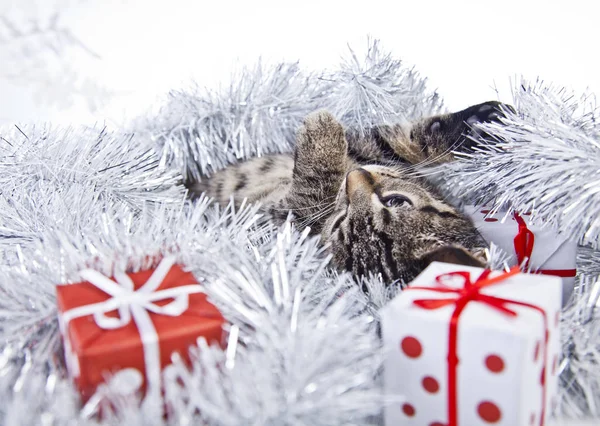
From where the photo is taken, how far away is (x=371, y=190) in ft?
3.01

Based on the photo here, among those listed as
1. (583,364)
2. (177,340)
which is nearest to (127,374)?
(177,340)

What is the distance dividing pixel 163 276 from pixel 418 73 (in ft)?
2.78

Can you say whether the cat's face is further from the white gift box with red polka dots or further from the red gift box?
the red gift box

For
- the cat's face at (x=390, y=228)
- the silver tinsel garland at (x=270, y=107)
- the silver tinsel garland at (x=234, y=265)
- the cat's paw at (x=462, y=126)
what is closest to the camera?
the silver tinsel garland at (x=234, y=265)

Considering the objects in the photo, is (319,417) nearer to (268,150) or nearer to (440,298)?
(440,298)

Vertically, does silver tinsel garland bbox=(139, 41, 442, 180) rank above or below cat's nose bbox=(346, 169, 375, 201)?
above

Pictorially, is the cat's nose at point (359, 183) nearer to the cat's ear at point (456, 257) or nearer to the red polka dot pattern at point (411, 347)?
the cat's ear at point (456, 257)

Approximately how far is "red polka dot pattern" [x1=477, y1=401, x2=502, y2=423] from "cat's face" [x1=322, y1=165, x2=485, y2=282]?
22 centimetres

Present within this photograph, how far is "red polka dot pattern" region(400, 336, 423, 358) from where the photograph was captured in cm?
53

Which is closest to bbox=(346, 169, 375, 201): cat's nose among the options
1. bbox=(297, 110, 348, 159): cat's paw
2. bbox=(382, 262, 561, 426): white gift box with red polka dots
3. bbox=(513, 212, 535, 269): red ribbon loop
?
bbox=(297, 110, 348, 159): cat's paw

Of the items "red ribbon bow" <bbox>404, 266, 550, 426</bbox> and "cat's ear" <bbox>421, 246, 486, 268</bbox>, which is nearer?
"red ribbon bow" <bbox>404, 266, 550, 426</bbox>

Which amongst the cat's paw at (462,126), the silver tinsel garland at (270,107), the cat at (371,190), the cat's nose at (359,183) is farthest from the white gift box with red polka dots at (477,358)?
the silver tinsel garland at (270,107)

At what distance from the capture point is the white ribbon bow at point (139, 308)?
0.51 meters

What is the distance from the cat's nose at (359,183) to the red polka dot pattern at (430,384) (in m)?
0.41
